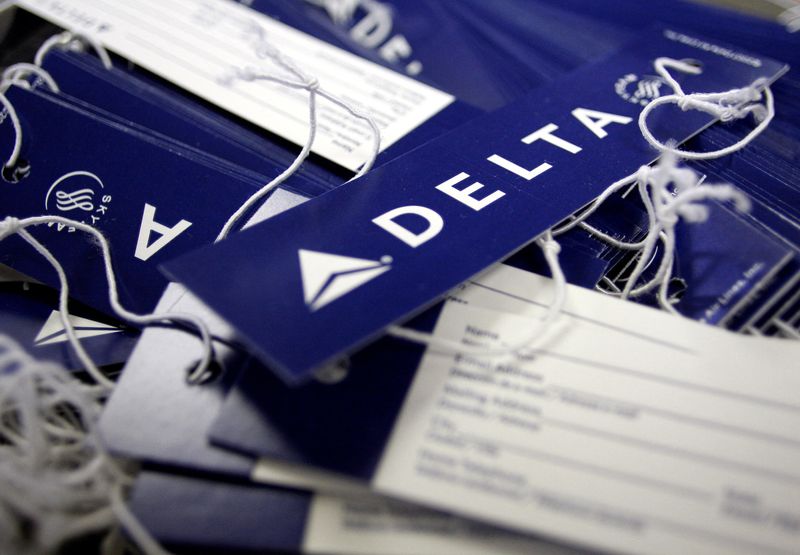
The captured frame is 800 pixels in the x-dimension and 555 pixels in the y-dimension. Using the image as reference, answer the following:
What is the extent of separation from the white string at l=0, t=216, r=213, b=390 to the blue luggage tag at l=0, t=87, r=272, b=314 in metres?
0.01

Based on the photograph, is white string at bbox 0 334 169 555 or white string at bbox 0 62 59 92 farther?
white string at bbox 0 62 59 92

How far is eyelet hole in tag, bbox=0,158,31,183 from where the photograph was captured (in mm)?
697

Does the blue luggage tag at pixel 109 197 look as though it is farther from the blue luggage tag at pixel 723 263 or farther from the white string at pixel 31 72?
the blue luggage tag at pixel 723 263

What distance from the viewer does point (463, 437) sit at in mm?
504

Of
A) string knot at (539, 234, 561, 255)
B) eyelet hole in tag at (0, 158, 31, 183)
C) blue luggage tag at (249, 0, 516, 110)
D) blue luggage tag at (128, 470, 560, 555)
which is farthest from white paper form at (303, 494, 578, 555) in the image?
blue luggage tag at (249, 0, 516, 110)

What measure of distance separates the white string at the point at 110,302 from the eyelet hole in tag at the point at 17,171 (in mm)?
75

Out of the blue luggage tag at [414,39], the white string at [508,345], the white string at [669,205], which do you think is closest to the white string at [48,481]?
the white string at [508,345]

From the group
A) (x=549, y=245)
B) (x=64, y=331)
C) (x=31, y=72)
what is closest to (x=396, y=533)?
(x=549, y=245)

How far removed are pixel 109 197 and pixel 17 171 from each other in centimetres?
11

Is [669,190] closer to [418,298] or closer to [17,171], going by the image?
[418,298]

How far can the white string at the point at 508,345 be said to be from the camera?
0.54 m

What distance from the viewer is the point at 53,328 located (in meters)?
0.65

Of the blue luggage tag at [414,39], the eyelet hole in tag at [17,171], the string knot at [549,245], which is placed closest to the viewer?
the string knot at [549,245]

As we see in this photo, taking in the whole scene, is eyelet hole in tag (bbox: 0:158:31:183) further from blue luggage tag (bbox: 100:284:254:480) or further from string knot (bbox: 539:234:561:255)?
string knot (bbox: 539:234:561:255)
